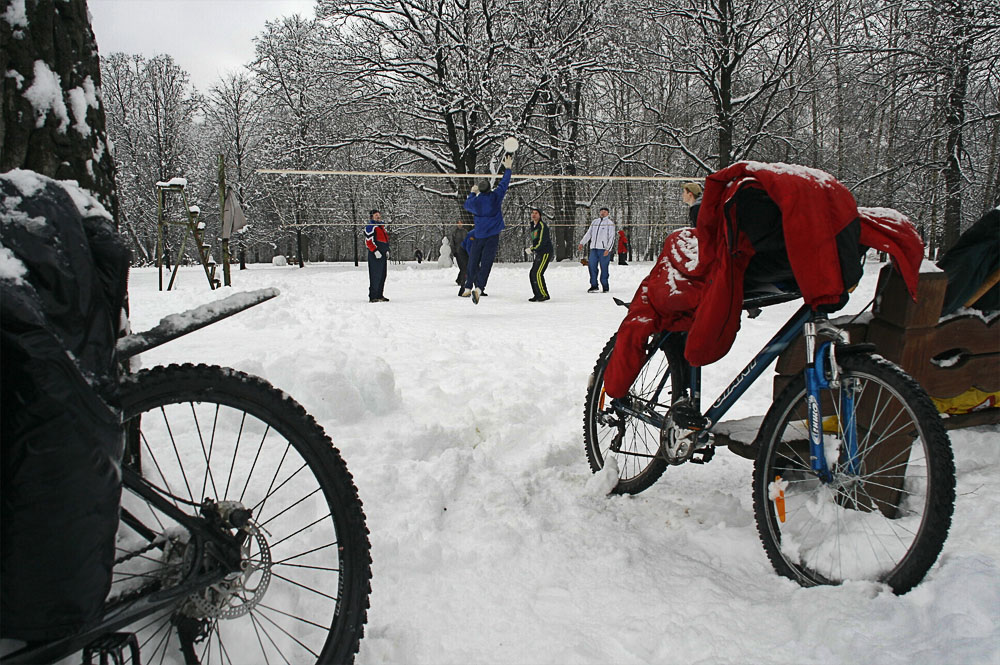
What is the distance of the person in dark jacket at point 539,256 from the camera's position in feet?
37.0

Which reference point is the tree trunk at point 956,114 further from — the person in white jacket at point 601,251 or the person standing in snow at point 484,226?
the person standing in snow at point 484,226

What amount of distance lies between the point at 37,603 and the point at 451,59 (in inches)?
965

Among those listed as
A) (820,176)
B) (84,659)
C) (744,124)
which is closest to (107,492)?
(84,659)

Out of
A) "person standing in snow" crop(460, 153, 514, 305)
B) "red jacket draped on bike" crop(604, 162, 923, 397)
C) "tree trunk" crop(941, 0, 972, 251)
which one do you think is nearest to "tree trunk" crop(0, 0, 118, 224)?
"red jacket draped on bike" crop(604, 162, 923, 397)

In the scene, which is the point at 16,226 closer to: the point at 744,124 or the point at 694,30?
the point at 694,30

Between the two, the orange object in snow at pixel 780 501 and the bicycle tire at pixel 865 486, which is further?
the orange object in snow at pixel 780 501

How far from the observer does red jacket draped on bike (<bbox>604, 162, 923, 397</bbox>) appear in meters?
1.91

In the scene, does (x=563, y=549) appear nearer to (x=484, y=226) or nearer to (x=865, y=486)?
(x=865, y=486)

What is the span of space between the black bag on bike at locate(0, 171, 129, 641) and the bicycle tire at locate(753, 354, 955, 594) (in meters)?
1.94

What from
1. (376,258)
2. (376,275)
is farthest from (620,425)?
(376,258)

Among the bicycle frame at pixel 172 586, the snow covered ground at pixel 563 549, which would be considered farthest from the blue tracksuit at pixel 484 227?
the bicycle frame at pixel 172 586

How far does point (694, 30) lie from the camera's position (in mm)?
17766

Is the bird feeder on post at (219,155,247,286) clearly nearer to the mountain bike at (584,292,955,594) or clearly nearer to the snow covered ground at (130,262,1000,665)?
the snow covered ground at (130,262,1000,665)

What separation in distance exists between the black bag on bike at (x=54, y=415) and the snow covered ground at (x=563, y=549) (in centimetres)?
87
